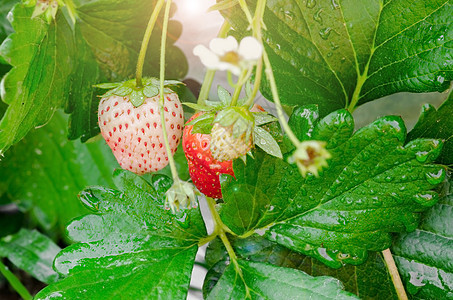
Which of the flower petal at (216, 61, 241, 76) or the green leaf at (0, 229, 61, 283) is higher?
the flower petal at (216, 61, 241, 76)

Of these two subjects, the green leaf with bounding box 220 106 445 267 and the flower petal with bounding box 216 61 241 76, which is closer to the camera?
the flower petal with bounding box 216 61 241 76

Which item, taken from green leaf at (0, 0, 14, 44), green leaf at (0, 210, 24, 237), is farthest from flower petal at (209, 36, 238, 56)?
green leaf at (0, 210, 24, 237)

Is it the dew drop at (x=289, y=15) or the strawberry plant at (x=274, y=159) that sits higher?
the dew drop at (x=289, y=15)

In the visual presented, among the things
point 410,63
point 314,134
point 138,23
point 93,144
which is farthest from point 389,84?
point 93,144

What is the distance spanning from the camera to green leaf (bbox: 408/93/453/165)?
1.91ft

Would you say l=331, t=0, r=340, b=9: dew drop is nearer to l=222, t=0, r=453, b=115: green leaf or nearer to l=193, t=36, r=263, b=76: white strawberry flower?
l=222, t=0, r=453, b=115: green leaf

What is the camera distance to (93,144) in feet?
3.23

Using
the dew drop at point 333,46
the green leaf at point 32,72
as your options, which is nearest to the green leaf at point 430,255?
the dew drop at point 333,46

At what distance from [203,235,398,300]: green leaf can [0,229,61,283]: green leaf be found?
1.35 ft

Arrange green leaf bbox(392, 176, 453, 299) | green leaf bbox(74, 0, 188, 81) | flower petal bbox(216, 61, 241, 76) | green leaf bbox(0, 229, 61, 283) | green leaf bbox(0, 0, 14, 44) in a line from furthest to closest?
green leaf bbox(0, 229, 61, 283) < green leaf bbox(0, 0, 14, 44) < green leaf bbox(74, 0, 188, 81) < green leaf bbox(392, 176, 453, 299) < flower petal bbox(216, 61, 241, 76)

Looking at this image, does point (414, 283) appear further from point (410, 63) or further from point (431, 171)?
point (410, 63)

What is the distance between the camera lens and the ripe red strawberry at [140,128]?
0.64 meters

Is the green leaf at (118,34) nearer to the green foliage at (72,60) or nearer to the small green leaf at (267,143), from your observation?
the green foliage at (72,60)

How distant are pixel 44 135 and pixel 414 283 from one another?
0.70 m
